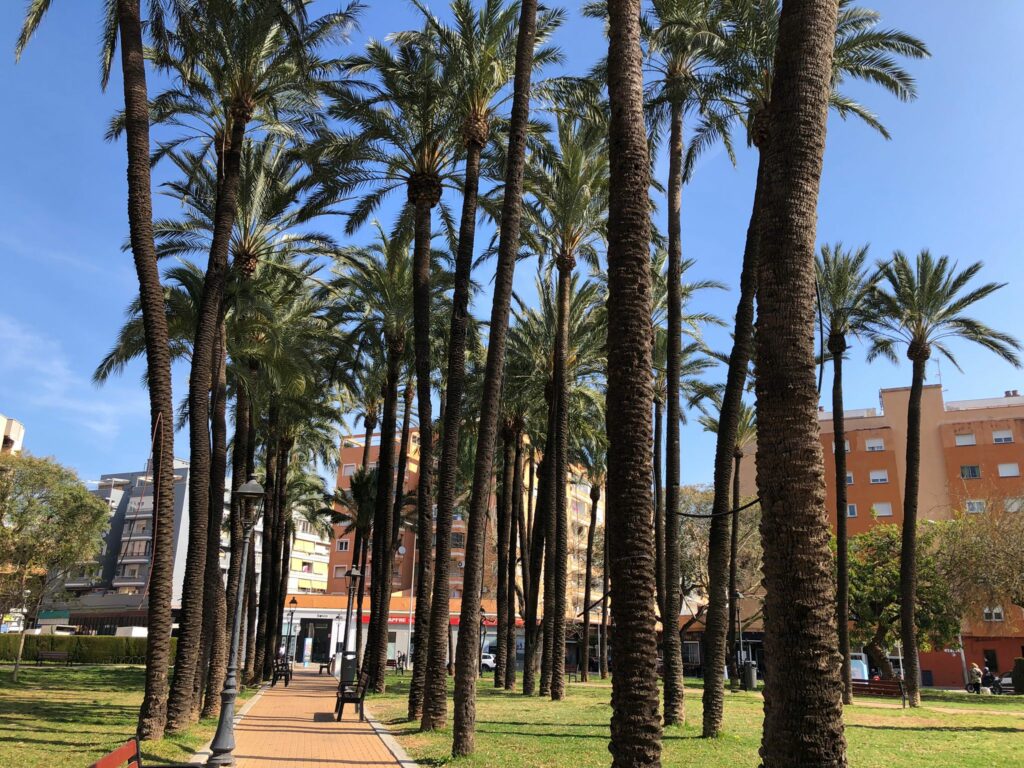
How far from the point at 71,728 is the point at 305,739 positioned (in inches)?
171

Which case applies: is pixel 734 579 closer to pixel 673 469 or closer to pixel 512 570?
pixel 512 570

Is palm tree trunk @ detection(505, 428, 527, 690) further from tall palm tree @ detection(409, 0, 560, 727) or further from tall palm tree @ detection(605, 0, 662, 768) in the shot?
tall palm tree @ detection(605, 0, 662, 768)

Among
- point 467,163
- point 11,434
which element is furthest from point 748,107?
point 11,434

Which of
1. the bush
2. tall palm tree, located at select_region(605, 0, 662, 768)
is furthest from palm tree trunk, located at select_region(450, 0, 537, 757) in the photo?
the bush

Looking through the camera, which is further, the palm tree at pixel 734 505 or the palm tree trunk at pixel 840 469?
the palm tree at pixel 734 505

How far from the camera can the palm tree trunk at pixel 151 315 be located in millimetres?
14391

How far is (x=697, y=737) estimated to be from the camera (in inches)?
588

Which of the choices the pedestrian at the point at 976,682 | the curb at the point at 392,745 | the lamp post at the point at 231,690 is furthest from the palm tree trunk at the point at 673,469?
the pedestrian at the point at 976,682

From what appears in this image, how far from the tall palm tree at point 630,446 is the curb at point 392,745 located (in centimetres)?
642

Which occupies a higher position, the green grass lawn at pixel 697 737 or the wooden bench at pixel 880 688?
the green grass lawn at pixel 697 737

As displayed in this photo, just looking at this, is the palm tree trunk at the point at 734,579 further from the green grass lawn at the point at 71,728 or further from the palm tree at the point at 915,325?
the green grass lawn at the point at 71,728

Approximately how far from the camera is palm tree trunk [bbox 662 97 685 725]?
648 inches

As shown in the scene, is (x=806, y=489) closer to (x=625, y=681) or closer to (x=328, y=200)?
(x=625, y=681)

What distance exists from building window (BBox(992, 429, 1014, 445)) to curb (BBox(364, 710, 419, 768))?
180 feet
